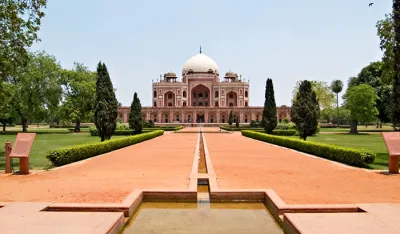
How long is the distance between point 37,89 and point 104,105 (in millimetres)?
20503

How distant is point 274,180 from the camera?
844cm

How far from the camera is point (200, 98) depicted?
84250 mm

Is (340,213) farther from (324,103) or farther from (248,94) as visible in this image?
(248,94)

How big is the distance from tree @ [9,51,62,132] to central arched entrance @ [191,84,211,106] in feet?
156

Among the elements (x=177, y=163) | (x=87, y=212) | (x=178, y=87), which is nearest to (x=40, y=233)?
(x=87, y=212)

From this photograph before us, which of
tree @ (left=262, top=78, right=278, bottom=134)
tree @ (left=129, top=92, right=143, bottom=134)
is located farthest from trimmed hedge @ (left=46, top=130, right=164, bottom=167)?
tree @ (left=262, top=78, right=278, bottom=134)

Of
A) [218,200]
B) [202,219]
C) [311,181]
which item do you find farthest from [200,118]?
[202,219]

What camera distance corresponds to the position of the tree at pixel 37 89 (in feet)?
114

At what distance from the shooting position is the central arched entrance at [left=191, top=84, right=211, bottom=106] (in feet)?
274

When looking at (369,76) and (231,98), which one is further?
(231,98)

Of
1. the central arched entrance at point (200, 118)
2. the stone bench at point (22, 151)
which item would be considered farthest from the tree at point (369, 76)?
the stone bench at point (22, 151)

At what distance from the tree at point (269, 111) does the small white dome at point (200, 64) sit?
50.4 metres

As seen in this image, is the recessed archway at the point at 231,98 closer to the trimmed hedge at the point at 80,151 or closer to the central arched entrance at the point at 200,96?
the central arched entrance at the point at 200,96

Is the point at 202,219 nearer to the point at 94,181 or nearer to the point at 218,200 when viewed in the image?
the point at 218,200
